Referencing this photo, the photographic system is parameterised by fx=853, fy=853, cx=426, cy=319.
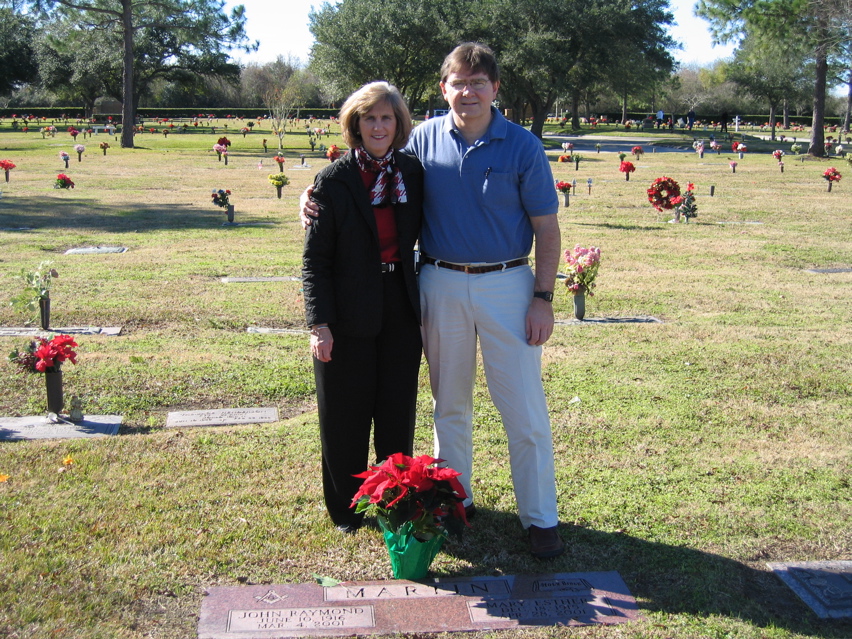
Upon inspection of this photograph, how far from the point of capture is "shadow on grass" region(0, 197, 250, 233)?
1500 centimetres

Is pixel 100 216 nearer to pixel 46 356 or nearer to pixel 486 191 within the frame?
pixel 46 356

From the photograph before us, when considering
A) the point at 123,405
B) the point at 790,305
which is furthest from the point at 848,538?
the point at 790,305

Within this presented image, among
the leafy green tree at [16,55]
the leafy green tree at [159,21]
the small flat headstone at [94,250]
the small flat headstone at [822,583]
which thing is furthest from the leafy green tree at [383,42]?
the small flat headstone at [822,583]

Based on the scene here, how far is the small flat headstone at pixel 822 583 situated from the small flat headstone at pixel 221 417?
10.4 ft

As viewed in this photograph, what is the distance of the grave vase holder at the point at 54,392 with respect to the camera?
5164 millimetres

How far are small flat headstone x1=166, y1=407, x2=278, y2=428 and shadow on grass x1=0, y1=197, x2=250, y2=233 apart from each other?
974cm

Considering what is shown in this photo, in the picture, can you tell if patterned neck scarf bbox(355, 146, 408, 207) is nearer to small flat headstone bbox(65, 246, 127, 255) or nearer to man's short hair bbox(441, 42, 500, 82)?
man's short hair bbox(441, 42, 500, 82)

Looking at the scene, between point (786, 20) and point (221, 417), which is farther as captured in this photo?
point (786, 20)

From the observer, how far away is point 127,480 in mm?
4336

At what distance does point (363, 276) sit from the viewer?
350 centimetres

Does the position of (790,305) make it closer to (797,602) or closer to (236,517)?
(797,602)

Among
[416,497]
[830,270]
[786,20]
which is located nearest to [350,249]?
[416,497]

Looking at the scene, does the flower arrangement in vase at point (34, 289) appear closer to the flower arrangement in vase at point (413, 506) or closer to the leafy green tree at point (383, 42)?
the flower arrangement in vase at point (413, 506)

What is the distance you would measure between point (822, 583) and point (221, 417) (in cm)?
359
